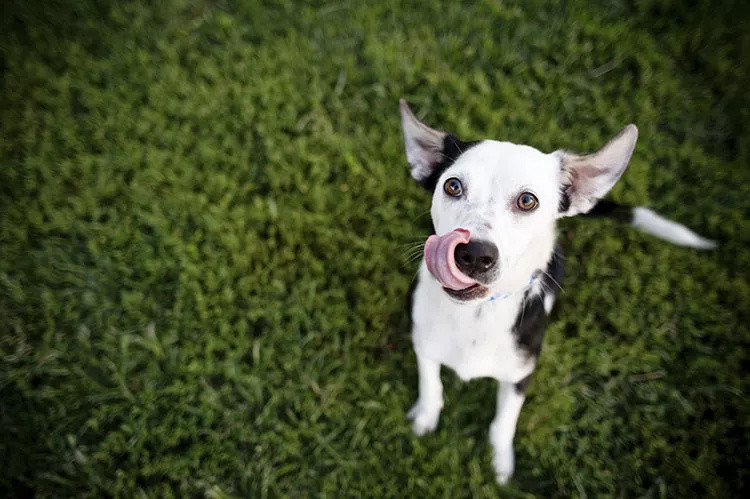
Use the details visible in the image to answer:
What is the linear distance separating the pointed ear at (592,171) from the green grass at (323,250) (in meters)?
1.30

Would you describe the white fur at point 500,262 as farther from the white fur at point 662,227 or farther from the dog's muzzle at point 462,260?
the white fur at point 662,227

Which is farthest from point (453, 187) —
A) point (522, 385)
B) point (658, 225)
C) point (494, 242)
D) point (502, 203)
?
point (658, 225)

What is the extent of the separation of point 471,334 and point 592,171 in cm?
84

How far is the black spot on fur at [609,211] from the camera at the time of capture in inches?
106

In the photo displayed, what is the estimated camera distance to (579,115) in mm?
3881

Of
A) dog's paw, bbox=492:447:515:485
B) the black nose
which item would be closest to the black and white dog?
the black nose

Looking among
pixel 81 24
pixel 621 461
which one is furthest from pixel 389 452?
pixel 81 24

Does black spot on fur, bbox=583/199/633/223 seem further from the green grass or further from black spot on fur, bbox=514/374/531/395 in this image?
black spot on fur, bbox=514/374/531/395

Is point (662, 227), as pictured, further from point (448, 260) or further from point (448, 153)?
point (448, 260)

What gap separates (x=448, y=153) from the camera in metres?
2.27

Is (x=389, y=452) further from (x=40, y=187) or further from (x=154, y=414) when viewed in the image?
(x=40, y=187)

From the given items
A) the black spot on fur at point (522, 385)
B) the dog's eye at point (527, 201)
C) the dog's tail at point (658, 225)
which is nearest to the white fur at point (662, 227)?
the dog's tail at point (658, 225)

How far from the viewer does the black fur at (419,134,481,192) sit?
2217 millimetres

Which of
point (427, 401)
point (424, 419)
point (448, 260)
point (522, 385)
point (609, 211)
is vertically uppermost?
point (448, 260)
